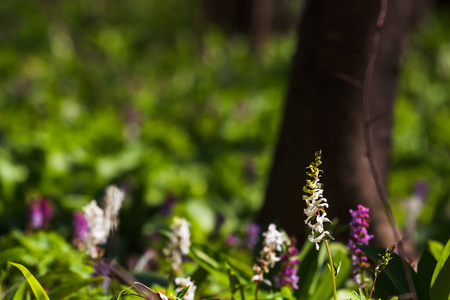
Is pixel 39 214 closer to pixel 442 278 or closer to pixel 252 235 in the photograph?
pixel 252 235

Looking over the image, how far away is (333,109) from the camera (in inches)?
106

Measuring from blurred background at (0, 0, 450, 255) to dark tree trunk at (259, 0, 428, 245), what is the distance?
0.74 meters

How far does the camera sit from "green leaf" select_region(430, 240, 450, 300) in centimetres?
179

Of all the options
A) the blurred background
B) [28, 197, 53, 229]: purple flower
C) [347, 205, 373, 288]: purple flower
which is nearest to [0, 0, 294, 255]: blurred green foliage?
the blurred background

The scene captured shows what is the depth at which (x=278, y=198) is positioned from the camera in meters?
2.94

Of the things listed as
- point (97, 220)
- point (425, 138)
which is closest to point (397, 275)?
point (97, 220)

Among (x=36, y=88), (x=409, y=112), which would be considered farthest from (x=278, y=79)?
(x=36, y=88)

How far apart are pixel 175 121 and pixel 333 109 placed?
3.27 metres

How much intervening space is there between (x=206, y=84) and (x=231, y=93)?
0.39m

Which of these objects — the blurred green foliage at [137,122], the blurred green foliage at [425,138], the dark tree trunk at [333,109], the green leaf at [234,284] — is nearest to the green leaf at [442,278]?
the green leaf at [234,284]

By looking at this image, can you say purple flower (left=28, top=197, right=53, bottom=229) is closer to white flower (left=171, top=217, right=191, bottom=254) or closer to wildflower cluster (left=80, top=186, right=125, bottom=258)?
wildflower cluster (left=80, top=186, right=125, bottom=258)

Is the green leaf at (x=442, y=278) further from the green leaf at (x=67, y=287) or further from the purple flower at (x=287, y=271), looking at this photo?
the green leaf at (x=67, y=287)

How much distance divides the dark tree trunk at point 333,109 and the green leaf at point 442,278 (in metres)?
0.91

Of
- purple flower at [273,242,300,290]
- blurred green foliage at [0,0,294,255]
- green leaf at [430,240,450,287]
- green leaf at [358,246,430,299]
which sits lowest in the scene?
blurred green foliage at [0,0,294,255]
